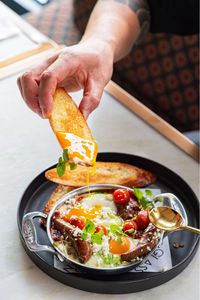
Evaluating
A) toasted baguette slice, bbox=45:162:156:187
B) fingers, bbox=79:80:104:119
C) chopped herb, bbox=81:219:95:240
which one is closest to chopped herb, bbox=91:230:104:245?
chopped herb, bbox=81:219:95:240

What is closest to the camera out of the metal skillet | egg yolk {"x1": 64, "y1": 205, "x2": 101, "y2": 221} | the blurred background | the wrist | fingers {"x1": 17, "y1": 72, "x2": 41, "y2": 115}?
the metal skillet


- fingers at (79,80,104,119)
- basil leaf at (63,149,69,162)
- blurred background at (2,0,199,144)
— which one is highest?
basil leaf at (63,149,69,162)

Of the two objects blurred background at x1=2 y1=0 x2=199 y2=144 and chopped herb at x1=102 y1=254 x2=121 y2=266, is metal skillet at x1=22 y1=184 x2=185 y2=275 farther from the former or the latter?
blurred background at x1=2 y1=0 x2=199 y2=144

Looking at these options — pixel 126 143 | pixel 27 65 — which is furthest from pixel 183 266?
pixel 27 65

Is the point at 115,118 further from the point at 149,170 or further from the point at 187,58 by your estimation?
the point at 187,58

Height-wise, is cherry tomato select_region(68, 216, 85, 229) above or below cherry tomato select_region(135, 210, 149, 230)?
above

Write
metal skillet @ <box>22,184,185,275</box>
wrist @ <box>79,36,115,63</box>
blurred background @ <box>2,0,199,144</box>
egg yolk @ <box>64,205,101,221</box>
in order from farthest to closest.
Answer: blurred background @ <box>2,0,199,144</box>
wrist @ <box>79,36,115,63</box>
egg yolk @ <box>64,205,101,221</box>
metal skillet @ <box>22,184,185,275</box>

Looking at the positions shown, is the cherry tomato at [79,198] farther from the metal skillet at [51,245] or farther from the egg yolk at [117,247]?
the egg yolk at [117,247]

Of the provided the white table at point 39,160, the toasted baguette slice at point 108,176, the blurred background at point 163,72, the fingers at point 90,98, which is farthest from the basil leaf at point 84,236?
the blurred background at point 163,72
